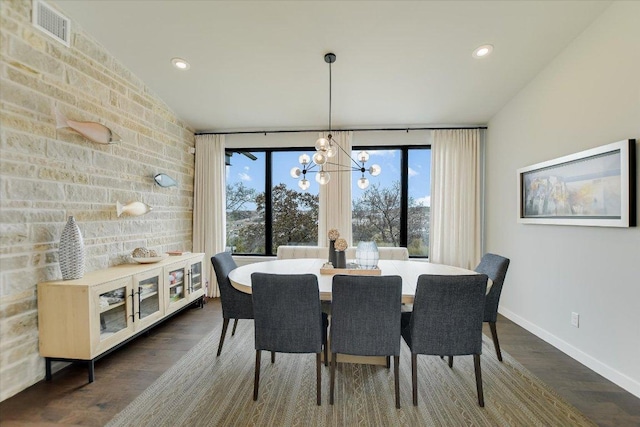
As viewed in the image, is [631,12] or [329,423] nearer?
[329,423]

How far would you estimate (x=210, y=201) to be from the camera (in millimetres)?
4270

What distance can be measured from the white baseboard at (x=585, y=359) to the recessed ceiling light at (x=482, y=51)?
270 centimetres

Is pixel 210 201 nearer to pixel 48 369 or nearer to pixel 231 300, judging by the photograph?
pixel 231 300

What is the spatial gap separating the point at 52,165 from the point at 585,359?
4512 mm

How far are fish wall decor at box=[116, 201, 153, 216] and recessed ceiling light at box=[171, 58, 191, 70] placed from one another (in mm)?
1474

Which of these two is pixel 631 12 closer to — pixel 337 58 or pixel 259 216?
pixel 337 58

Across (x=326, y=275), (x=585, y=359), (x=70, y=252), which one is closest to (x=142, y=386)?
(x=70, y=252)

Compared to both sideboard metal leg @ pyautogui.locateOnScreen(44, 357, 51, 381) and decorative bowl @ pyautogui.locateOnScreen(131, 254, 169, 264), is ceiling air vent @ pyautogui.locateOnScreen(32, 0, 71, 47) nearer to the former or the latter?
decorative bowl @ pyautogui.locateOnScreen(131, 254, 169, 264)

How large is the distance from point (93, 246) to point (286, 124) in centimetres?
267

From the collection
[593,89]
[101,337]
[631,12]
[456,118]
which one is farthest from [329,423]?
[456,118]

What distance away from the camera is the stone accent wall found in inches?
77.5

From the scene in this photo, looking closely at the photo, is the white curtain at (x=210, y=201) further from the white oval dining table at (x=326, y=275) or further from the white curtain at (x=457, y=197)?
the white curtain at (x=457, y=197)

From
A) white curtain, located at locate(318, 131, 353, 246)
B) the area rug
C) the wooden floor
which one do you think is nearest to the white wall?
the wooden floor

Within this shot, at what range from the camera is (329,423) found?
5.70ft
